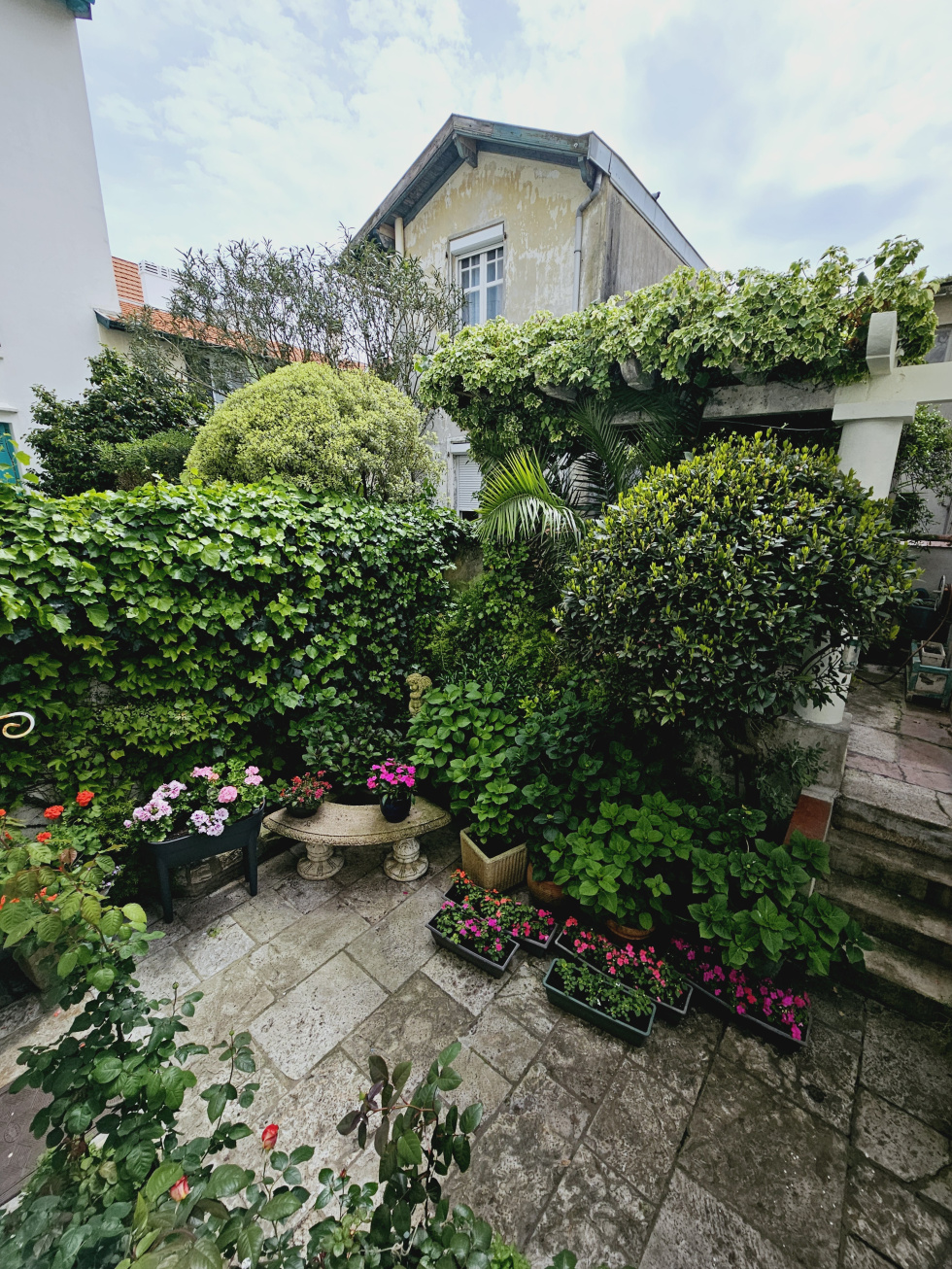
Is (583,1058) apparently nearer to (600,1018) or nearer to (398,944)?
Answer: (600,1018)

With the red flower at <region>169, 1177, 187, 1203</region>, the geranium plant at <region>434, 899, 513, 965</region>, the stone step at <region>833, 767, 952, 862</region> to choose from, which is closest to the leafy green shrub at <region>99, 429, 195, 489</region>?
the geranium plant at <region>434, 899, 513, 965</region>

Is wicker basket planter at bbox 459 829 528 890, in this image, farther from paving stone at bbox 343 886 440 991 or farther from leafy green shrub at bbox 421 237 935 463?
leafy green shrub at bbox 421 237 935 463

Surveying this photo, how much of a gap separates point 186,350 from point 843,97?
1057 centimetres

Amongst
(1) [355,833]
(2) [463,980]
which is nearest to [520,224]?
(1) [355,833]

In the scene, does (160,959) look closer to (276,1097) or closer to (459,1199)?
(276,1097)

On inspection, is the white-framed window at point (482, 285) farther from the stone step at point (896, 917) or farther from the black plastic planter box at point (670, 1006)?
the black plastic planter box at point (670, 1006)

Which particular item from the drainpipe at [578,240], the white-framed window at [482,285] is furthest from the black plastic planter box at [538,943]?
the white-framed window at [482,285]

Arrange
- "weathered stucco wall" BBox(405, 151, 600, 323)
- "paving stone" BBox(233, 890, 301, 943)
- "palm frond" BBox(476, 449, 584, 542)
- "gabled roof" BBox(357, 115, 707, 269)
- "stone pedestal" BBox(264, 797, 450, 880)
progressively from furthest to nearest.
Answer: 1. "weathered stucco wall" BBox(405, 151, 600, 323)
2. "gabled roof" BBox(357, 115, 707, 269)
3. "palm frond" BBox(476, 449, 584, 542)
4. "stone pedestal" BBox(264, 797, 450, 880)
5. "paving stone" BBox(233, 890, 301, 943)

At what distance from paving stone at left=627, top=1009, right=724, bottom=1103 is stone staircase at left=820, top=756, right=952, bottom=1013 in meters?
0.99

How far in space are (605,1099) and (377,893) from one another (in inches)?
69.8

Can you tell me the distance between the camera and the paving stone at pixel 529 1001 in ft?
8.22

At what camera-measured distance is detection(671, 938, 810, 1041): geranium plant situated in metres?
2.42

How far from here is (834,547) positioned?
2396 millimetres

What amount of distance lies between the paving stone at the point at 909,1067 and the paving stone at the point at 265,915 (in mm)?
3185
